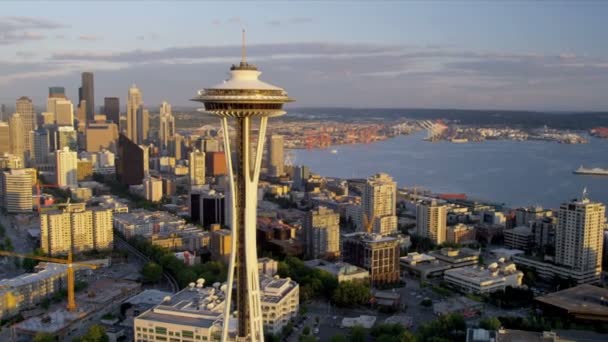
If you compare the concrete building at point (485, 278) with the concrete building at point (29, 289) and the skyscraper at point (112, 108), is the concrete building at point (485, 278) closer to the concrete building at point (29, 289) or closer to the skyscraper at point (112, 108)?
the concrete building at point (29, 289)

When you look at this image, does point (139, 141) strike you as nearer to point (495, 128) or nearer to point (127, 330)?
point (495, 128)

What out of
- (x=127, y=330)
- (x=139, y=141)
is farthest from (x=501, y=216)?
(x=139, y=141)

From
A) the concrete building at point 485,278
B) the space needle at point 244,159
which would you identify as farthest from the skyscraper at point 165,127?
the space needle at point 244,159

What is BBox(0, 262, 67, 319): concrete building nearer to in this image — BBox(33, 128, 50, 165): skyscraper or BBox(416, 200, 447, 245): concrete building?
BBox(416, 200, 447, 245): concrete building

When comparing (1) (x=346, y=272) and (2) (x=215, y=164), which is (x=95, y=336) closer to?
(1) (x=346, y=272)

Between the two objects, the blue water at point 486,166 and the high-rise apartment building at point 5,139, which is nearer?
the blue water at point 486,166
